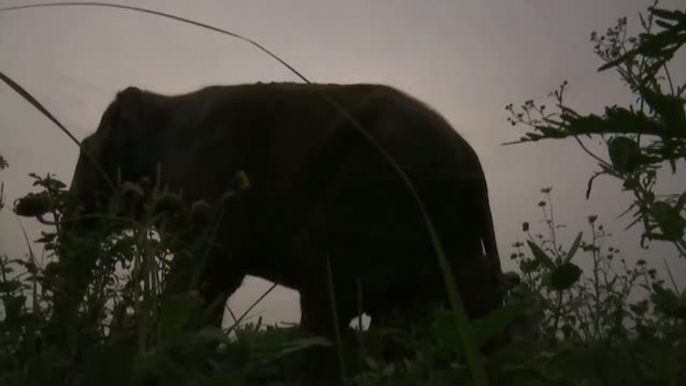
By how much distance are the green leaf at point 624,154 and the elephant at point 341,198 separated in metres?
3.27

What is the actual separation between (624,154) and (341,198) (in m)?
3.66

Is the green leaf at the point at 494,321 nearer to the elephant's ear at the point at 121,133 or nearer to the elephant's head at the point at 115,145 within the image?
the elephant's head at the point at 115,145

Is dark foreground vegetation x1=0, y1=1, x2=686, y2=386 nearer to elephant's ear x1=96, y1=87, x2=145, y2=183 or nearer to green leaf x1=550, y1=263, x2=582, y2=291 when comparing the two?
green leaf x1=550, y1=263, x2=582, y2=291

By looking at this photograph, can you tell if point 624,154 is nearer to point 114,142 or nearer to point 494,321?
point 494,321

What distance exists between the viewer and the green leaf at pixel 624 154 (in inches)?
42.8

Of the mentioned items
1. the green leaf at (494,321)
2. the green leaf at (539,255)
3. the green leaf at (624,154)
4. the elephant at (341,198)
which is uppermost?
the elephant at (341,198)

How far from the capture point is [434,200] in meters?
4.69

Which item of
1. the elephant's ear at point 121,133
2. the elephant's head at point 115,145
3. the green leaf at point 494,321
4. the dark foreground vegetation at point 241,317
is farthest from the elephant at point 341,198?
the green leaf at point 494,321

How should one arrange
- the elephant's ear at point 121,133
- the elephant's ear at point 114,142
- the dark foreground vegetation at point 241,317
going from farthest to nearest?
1. the elephant's ear at point 121,133
2. the elephant's ear at point 114,142
3. the dark foreground vegetation at point 241,317

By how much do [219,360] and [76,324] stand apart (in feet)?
0.74

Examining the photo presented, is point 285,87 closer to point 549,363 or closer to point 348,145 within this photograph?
point 348,145

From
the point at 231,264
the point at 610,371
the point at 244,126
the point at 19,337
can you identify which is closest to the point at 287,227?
the point at 231,264

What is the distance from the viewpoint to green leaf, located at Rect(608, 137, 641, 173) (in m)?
1.09

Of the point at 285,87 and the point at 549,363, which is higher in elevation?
the point at 285,87
